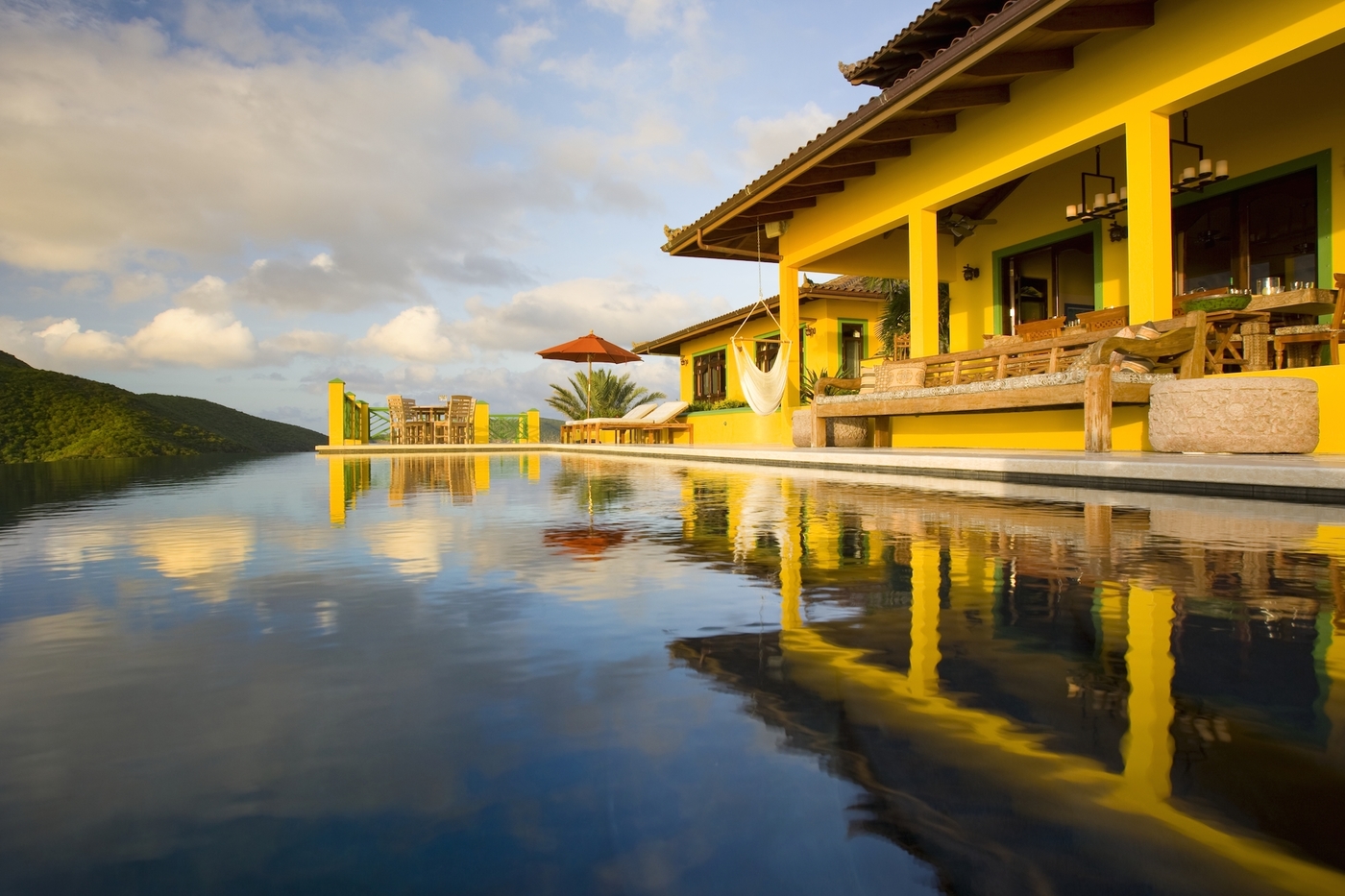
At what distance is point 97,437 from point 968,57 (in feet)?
77.7

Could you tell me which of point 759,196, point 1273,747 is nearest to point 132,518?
point 1273,747

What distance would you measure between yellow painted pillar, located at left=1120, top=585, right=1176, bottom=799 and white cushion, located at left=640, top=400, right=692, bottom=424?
1584 centimetres

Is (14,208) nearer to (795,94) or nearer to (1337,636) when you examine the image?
(795,94)

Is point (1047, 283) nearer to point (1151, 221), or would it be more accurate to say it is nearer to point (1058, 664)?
point (1151, 221)

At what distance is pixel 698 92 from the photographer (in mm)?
12461

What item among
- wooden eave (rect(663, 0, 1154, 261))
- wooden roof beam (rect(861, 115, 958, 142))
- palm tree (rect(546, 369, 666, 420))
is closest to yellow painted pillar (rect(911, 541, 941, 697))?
wooden eave (rect(663, 0, 1154, 261))

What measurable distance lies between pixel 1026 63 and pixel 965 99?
2.35 ft

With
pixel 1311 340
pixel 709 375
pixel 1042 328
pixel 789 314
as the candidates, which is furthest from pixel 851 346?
pixel 1311 340

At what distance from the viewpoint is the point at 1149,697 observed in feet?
4.23

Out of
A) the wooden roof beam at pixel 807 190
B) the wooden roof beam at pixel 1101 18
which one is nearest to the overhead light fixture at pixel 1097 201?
the wooden roof beam at pixel 1101 18

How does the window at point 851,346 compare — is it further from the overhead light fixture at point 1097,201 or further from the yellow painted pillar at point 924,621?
the yellow painted pillar at point 924,621

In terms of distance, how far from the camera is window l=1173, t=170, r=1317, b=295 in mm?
8031

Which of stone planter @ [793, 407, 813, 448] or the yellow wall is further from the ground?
the yellow wall

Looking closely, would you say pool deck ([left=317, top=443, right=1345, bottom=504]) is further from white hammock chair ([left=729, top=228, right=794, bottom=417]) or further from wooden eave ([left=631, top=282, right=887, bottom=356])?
wooden eave ([left=631, top=282, right=887, bottom=356])
